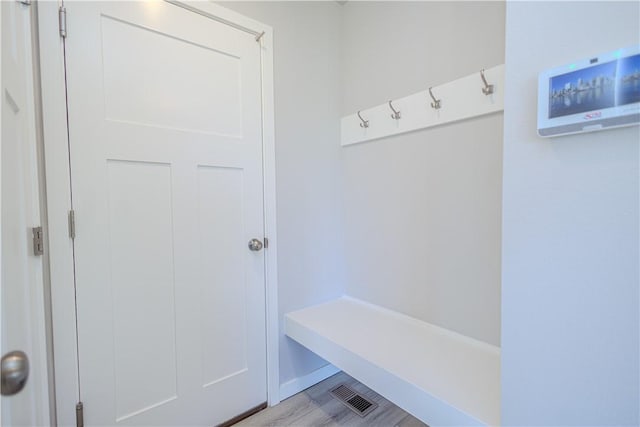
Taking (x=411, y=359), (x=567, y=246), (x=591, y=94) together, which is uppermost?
(x=591, y=94)

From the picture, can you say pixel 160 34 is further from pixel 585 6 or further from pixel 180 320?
pixel 585 6

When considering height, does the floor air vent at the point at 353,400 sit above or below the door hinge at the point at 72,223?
below

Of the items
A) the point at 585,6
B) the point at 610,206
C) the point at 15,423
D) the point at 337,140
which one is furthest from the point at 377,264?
the point at 15,423

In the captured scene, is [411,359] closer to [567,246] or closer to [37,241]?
[567,246]

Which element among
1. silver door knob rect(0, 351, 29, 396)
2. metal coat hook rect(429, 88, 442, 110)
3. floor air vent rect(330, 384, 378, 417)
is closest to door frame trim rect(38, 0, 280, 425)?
silver door knob rect(0, 351, 29, 396)

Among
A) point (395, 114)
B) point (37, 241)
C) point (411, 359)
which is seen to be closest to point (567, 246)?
point (411, 359)

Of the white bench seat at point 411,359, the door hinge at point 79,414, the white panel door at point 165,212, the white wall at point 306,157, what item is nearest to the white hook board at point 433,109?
the white wall at point 306,157

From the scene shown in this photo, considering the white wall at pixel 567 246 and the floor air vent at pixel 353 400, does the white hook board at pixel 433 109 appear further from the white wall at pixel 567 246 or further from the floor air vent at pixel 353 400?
the floor air vent at pixel 353 400

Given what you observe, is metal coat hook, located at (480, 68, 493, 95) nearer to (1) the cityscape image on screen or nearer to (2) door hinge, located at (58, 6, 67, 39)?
(1) the cityscape image on screen

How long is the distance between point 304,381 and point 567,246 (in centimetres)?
164

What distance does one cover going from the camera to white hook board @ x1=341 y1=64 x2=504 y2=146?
4.20 ft

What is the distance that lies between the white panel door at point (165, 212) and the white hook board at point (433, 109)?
0.68 metres

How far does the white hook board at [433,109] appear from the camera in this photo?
4.20 ft

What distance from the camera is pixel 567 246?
0.71 meters
